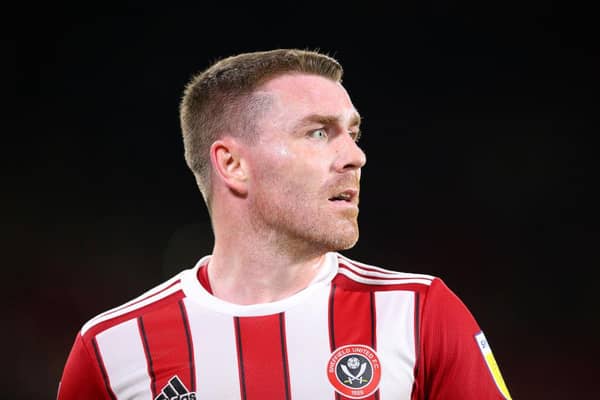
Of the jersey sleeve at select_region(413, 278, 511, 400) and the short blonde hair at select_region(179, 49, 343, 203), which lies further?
the short blonde hair at select_region(179, 49, 343, 203)

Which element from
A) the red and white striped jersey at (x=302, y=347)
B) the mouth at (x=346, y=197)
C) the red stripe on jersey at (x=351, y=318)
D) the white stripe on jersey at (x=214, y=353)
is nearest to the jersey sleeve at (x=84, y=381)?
the red and white striped jersey at (x=302, y=347)

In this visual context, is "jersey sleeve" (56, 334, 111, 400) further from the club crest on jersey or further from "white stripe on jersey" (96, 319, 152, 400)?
the club crest on jersey

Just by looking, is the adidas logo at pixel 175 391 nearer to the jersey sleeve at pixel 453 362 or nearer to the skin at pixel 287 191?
the skin at pixel 287 191

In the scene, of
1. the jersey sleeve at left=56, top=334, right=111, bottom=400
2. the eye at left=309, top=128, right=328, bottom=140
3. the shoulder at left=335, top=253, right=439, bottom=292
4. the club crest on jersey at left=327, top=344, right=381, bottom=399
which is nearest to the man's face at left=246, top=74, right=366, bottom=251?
the eye at left=309, top=128, right=328, bottom=140

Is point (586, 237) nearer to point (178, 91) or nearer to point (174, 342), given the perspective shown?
point (178, 91)

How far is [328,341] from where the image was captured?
1556mm

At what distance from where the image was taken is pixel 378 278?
5.42ft

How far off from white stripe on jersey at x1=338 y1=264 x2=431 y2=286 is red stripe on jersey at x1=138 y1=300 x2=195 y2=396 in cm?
42

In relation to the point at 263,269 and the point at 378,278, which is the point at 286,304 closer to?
the point at 263,269

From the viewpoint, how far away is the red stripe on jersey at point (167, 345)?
1.56 m

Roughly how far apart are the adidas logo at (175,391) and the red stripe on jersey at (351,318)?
1.17 ft

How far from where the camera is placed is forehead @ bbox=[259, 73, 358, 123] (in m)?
1.60

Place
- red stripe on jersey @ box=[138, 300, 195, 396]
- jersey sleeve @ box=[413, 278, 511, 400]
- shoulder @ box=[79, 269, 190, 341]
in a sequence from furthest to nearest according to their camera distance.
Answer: shoulder @ box=[79, 269, 190, 341]
red stripe on jersey @ box=[138, 300, 195, 396]
jersey sleeve @ box=[413, 278, 511, 400]

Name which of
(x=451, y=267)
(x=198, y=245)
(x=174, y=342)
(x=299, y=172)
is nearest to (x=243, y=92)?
(x=299, y=172)
